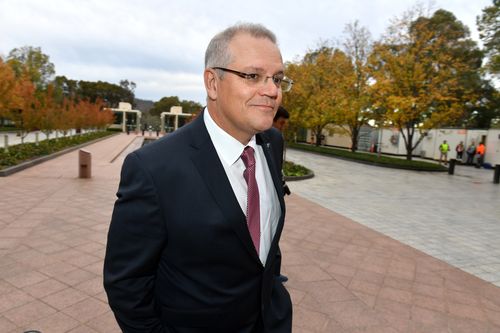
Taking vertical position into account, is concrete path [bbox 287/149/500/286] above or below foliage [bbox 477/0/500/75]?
below

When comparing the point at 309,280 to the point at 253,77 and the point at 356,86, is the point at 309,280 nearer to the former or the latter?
the point at 253,77

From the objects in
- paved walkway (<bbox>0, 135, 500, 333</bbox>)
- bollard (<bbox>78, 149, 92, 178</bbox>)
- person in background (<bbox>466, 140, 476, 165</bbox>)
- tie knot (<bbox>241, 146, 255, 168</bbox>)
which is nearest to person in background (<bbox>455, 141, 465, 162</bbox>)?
person in background (<bbox>466, 140, 476, 165</bbox>)

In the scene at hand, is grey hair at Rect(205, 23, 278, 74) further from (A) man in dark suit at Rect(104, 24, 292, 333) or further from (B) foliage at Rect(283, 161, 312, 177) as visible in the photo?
(B) foliage at Rect(283, 161, 312, 177)

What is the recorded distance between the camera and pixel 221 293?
1374 mm

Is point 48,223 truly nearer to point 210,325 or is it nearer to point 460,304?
point 210,325

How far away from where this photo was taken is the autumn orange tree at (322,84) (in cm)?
2370

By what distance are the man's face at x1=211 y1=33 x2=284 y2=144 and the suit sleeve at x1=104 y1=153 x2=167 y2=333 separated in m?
0.42

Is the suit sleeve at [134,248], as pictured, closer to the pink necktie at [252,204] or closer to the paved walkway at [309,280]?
the pink necktie at [252,204]

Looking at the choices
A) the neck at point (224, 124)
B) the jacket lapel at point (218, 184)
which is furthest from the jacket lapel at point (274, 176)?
the neck at point (224, 124)

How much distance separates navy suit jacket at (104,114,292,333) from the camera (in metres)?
1.25

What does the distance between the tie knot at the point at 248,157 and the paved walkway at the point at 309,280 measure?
2321 millimetres

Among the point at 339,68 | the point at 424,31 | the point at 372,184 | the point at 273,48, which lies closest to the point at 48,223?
the point at 273,48

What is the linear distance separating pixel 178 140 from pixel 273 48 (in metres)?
0.53

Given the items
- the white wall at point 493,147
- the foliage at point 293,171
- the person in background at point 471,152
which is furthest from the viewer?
the person in background at point 471,152
